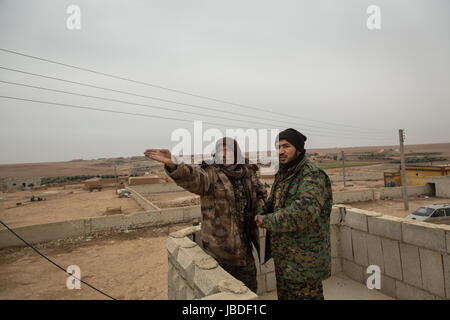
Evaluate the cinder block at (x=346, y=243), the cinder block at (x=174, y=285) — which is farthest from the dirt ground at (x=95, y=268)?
the cinder block at (x=346, y=243)

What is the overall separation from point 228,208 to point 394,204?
18.7 m

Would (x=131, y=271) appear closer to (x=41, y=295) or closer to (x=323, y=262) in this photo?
(x=41, y=295)

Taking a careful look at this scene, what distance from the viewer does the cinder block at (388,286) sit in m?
3.40

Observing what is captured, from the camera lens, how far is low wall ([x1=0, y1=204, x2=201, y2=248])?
10227 mm

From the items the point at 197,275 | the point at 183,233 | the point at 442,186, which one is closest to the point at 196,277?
the point at 197,275

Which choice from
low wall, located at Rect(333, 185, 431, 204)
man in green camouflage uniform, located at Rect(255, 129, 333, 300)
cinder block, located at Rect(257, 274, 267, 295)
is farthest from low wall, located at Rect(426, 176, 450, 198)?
man in green camouflage uniform, located at Rect(255, 129, 333, 300)

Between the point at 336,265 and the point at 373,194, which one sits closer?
the point at 336,265

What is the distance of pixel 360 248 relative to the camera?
388 centimetres

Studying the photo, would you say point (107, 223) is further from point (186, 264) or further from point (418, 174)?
point (418, 174)

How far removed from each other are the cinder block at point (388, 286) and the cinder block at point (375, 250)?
111 mm

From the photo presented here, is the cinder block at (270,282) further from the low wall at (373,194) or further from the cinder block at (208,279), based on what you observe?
the low wall at (373,194)

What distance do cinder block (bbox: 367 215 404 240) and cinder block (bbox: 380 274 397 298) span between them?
601mm

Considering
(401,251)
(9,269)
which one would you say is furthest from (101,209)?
(401,251)
